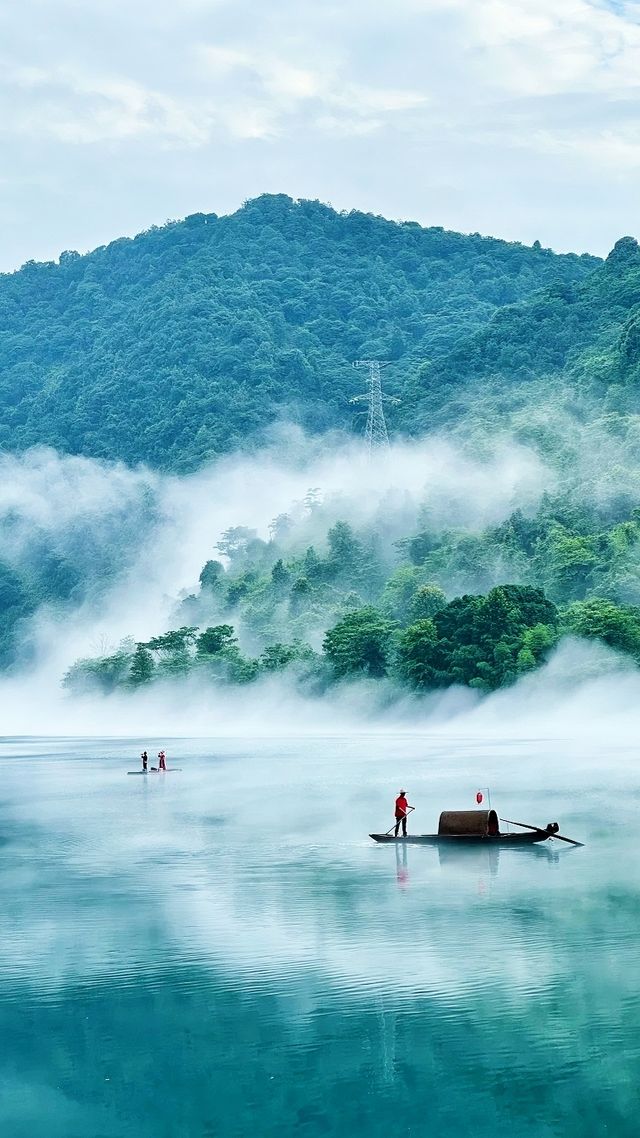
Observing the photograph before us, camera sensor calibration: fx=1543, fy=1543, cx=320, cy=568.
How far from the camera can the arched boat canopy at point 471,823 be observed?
100 feet

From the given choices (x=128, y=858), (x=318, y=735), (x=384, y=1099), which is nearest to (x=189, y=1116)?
(x=384, y=1099)

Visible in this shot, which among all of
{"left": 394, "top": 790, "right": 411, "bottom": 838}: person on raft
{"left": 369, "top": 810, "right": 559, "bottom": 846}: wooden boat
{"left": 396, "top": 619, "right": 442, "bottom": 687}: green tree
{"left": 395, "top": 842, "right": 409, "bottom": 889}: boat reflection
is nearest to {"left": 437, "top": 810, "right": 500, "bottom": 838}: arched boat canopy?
{"left": 369, "top": 810, "right": 559, "bottom": 846}: wooden boat

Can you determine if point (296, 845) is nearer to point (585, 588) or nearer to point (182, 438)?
point (585, 588)

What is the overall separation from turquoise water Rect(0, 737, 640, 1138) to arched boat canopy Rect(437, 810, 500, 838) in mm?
466

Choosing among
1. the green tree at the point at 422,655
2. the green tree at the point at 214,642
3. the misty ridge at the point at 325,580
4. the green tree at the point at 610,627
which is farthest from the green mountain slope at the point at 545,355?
the green tree at the point at 422,655

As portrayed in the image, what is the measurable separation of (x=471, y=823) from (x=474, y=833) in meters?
0.25

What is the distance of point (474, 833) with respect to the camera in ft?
101

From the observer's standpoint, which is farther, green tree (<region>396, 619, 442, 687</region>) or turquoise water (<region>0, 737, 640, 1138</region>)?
green tree (<region>396, 619, 442, 687</region>)

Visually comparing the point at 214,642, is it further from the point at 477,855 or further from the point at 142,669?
the point at 477,855

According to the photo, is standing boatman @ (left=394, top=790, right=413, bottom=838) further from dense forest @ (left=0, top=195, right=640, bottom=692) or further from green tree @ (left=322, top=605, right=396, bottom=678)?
green tree @ (left=322, top=605, right=396, bottom=678)

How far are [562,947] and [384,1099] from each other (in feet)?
19.8

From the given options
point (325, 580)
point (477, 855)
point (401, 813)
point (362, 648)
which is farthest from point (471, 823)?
point (325, 580)

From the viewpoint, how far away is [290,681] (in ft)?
339

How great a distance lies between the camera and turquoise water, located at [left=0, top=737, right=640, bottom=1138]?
15.0 meters
